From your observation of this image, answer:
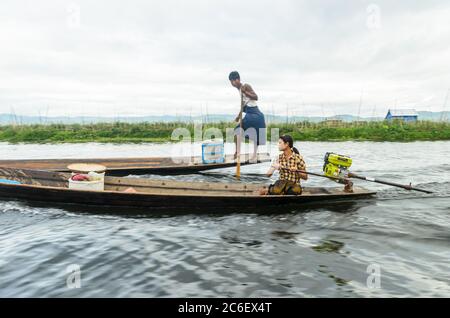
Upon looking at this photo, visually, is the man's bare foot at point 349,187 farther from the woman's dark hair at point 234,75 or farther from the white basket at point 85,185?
the white basket at point 85,185

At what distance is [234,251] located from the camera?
5688 millimetres

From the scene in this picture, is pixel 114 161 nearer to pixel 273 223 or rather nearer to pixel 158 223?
pixel 158 223

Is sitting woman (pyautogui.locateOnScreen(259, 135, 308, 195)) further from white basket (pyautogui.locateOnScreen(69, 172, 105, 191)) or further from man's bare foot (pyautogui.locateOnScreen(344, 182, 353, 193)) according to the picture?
white basket (pyautogui.locateOnScreen(69, 172, 105, 191))

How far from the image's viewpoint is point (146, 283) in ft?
15.1

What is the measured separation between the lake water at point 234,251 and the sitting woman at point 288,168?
0.51 meters

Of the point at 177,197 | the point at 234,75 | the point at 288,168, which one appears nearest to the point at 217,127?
the point at 234,75

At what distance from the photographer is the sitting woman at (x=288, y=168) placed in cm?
751

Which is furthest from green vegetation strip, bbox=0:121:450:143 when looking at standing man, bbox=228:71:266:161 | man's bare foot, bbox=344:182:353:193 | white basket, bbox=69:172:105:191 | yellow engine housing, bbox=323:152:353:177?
white basket, bbox=69:172:105:191

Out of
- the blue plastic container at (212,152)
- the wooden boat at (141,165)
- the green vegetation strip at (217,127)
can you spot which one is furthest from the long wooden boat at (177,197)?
the green vegetation strip at (217,127)

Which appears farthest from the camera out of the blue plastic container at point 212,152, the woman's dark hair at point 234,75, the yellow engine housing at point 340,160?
the blue plastic container at point 212,152

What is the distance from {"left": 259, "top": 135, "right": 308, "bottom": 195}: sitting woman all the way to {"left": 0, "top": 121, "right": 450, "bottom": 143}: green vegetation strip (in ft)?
68.3

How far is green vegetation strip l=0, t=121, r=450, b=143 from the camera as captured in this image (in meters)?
28.6
